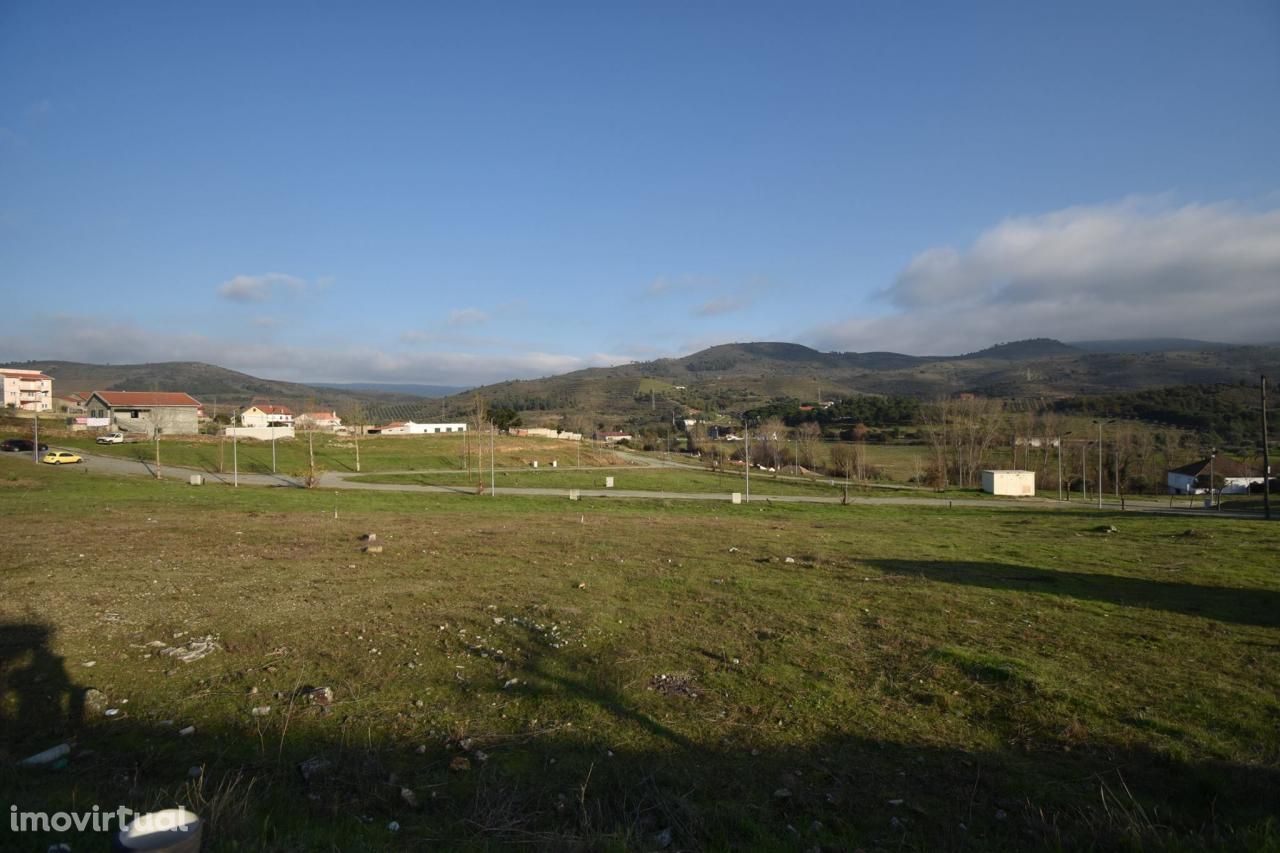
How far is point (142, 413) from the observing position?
8581 cm

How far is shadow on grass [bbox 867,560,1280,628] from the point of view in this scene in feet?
38.3

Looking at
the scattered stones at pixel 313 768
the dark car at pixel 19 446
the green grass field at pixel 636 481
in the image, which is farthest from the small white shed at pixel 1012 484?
the dark car at pixel 19 446

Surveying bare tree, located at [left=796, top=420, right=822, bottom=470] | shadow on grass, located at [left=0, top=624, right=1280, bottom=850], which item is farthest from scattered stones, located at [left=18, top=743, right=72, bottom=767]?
bare tree, located at [left=796, top=420, right=822, bottom=470]

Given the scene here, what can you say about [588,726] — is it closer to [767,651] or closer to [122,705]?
[767,651]

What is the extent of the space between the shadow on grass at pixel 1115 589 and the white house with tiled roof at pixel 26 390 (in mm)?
137057

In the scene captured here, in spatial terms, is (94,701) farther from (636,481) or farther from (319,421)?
(319,421)

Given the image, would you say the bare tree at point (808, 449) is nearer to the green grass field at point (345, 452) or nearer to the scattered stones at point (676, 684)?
the green grass field at point (345, 452)

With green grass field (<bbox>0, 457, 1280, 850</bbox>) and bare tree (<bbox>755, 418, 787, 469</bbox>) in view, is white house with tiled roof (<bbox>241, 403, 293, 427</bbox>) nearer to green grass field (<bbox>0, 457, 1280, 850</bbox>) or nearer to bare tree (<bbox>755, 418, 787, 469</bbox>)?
bare tree (<bbox>755, 418, 787, 469</bbox>)

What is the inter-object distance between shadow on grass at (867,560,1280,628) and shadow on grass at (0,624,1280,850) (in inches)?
310

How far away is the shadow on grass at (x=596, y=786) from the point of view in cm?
447

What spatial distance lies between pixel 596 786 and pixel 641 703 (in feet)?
5.63

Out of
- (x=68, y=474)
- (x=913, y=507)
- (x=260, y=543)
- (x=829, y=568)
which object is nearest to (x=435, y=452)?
(x=68, y=474)

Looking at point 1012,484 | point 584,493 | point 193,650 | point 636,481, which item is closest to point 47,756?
point 193,650

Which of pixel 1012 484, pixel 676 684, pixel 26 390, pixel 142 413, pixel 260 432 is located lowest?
pixel 1012 484
